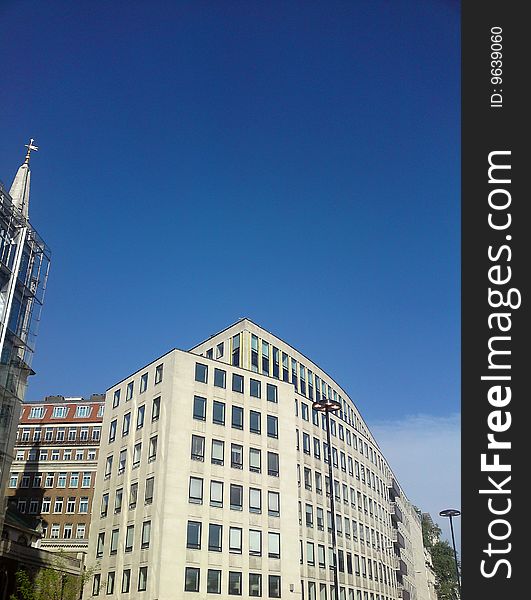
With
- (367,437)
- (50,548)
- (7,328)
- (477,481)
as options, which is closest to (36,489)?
(50,548)

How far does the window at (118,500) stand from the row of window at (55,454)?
17445mm

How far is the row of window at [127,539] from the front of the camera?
4772cm

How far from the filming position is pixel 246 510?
5175cm

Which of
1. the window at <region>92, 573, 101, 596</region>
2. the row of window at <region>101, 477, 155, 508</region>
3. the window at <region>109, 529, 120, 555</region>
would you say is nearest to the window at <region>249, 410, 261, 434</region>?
the row of window at <region>101, 477, 155, 508</region>

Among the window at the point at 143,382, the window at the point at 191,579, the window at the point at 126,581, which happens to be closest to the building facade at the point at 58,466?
the window at the point at 126,581

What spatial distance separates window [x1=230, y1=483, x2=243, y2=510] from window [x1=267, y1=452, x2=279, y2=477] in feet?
12.3

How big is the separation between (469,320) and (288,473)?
161 ft

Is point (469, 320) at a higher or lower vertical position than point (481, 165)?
lower

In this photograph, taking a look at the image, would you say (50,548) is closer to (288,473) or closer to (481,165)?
(288,473)

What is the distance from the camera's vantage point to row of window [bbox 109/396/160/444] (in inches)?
2060

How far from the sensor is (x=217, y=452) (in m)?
51.8

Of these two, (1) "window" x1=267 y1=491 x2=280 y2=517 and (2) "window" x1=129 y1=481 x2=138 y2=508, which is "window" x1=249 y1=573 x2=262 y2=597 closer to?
(1) "window" x1=267 y1=491 x2=280 y2=517

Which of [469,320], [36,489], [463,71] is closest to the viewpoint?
[469,320]

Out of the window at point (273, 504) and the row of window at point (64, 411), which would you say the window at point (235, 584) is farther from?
the row of window at point (64, 411)
